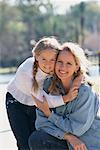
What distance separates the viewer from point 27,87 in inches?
115

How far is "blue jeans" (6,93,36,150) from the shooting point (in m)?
3.04

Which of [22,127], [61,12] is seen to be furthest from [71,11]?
[22,127]

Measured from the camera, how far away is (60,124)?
8.52 feet

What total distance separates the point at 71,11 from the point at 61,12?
4.54 metres

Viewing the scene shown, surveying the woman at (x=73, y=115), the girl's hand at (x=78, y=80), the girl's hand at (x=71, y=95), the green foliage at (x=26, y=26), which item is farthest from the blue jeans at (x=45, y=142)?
the green foliage at (x=26, y=26)

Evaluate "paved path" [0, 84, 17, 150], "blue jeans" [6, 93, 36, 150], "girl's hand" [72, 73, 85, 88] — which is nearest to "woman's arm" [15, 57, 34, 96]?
"blue jeans" [6, 93, 36, 150]

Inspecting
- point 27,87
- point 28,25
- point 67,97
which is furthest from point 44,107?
point 28,25

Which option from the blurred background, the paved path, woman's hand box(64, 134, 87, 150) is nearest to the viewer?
woman's hand box(64, 134, 87, 150)

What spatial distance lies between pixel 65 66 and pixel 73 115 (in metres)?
0.29

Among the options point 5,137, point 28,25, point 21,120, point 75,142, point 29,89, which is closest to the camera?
point 75,142

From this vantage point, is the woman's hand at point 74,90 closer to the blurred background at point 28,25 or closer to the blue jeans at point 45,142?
the blue jeans at point 45,142

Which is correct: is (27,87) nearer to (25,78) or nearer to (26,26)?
(25,78)

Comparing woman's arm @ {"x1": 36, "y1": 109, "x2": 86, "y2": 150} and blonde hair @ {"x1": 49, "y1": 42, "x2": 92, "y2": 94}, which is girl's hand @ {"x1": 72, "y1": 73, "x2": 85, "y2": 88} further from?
woman's arm @ {"x1": 36, "y1": 109, "x2": 86, "y2": 150}

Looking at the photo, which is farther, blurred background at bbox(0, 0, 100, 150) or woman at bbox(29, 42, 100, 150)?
blurred background at bbox(0, 0, 100, 150)
